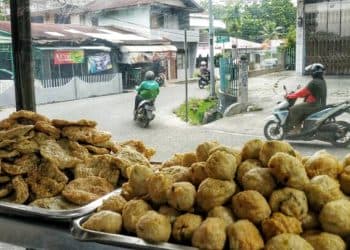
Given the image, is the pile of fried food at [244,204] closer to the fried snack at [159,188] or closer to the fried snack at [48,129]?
the fried snack at [159,188]

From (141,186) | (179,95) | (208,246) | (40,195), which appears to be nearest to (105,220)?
(141,186)

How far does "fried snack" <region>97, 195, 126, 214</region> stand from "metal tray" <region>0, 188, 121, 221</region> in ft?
0.31

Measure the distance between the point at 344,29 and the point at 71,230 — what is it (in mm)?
1426

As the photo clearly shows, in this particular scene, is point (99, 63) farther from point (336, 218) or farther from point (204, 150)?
point (336, 218)

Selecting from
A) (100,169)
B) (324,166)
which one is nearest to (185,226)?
(324,166)

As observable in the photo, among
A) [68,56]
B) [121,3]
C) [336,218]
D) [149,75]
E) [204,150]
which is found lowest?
[336,218]

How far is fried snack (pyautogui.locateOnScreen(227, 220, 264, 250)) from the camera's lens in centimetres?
96

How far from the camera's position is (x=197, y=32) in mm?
2537

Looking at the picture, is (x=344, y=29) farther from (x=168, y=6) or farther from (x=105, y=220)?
(x=105, y=220)

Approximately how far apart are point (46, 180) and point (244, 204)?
2.69 feet

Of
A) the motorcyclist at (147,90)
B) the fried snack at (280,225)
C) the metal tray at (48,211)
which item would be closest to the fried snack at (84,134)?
the metal tray at (48,211)

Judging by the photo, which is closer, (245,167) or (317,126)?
(245,167)

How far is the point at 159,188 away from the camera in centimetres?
115

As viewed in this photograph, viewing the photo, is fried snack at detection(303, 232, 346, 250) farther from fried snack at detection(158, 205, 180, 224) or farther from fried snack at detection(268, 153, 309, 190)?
fried snack at detection(158, 205, 180, 224)
